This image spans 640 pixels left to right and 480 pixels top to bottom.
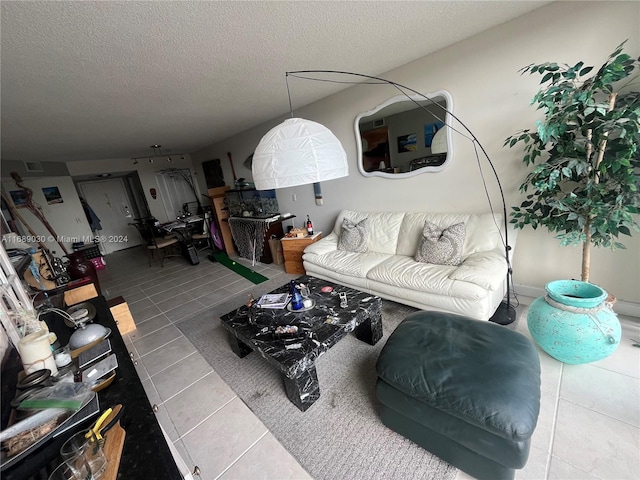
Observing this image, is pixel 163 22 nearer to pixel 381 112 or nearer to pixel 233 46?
pixel 233 46

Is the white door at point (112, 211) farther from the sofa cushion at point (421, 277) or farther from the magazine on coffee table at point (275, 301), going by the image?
the sofa cushion at point (421, 277)

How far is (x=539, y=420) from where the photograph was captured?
1412mm

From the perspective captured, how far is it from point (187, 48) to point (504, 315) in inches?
129

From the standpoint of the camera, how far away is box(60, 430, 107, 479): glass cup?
0.73 metres

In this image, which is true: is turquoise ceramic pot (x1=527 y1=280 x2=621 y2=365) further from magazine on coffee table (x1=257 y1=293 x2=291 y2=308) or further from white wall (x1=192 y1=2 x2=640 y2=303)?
magazine on coffee table (x1=257 y1=293 x2=291 y2=308)

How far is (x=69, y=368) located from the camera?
1.19m

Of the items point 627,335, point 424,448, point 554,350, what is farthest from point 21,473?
point 627,335

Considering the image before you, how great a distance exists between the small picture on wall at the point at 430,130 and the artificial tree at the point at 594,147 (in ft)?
3.27

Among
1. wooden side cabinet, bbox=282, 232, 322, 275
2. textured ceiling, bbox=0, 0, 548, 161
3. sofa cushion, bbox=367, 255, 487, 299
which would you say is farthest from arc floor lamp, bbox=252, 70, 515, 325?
wooden side cabinet, bbox=282, 232, 322, 275

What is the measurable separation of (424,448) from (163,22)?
108 inches

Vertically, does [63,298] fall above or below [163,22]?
below

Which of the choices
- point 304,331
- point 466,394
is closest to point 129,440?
point 304,331

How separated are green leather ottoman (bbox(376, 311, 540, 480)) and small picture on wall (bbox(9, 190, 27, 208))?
24.3 ft

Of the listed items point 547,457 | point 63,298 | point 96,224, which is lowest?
point 547,457
